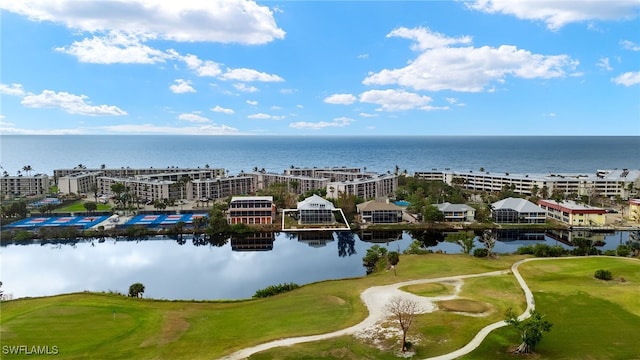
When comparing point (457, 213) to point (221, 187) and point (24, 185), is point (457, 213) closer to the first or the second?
point (221, 187)

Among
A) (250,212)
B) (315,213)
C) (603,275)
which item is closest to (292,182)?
(250,212)

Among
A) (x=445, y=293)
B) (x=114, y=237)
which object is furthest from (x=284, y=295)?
(x=114, y=237)

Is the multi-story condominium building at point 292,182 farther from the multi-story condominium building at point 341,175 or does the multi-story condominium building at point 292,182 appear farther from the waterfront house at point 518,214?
the waterfront house at point 518,214

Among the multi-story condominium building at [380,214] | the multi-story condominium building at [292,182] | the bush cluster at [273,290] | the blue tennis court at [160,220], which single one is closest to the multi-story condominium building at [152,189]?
the blue tennis court at [160,220]

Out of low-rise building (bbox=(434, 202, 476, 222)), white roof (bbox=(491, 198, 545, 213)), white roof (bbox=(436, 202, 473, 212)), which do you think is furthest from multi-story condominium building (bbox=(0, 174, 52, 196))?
white roof (bbox=(491, 198, 545, 213))

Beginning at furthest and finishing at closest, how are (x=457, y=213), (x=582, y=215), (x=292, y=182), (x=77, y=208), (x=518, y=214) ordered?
(x=292, y=182) → (x=77, y=208) → (x=457, y=213) → (x=518, y=214) → (x=582, y=215)

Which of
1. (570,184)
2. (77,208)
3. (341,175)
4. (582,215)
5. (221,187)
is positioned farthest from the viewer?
(341,175)
